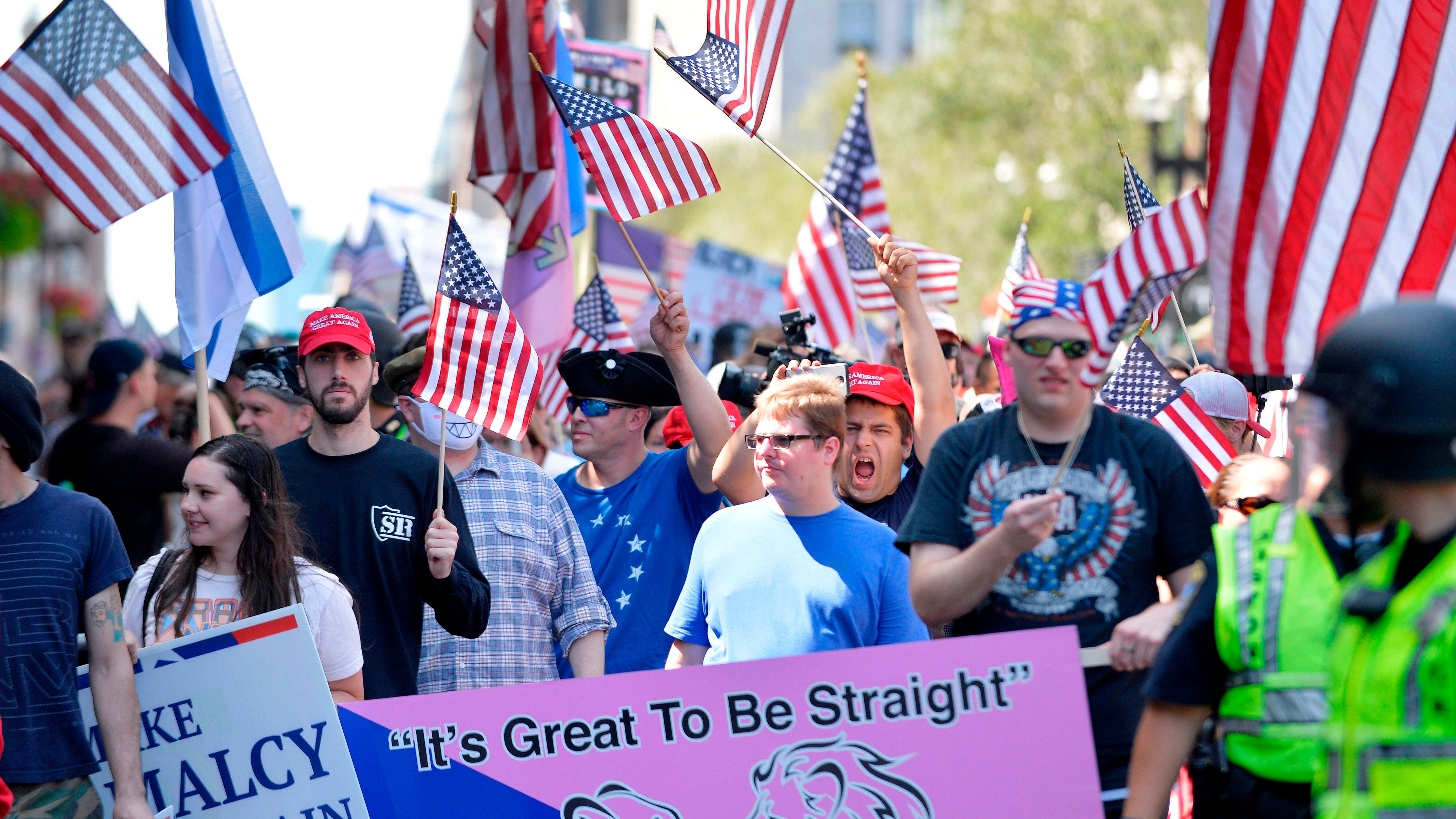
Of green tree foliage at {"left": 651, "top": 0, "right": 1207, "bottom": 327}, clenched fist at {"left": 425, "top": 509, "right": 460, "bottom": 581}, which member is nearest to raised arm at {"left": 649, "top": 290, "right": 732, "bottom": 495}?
clenched fist at {"left": 425, "top": 509, "right": 460, "bottom": 581}

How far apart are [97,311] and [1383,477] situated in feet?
217

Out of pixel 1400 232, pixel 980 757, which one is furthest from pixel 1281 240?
pixel 980 757

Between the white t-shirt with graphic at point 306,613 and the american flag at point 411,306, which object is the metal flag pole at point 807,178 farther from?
the american flag at point 411,306

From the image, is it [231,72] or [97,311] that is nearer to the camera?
[231,72]

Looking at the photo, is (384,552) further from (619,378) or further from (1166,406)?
(1166,406)

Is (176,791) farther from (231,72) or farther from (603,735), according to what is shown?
(231,72)

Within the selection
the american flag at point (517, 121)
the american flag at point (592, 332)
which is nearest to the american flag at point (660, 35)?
the american flag at point (517, 121)

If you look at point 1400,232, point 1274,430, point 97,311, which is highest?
point 97,311

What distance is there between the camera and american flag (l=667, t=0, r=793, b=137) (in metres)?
6.53

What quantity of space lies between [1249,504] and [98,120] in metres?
4.77

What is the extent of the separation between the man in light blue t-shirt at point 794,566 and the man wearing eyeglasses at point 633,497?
0.97 m

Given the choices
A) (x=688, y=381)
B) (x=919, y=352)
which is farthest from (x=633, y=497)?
(x=919, y=352)

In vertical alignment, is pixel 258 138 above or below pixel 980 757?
above

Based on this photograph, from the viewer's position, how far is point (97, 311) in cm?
6269
